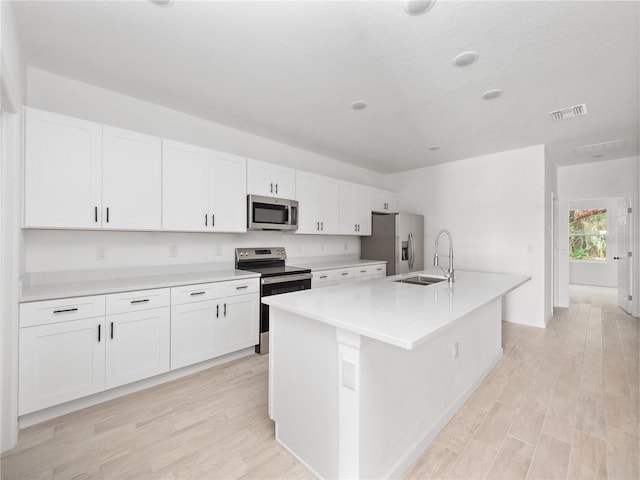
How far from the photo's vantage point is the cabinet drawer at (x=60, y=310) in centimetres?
192

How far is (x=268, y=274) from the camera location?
10.6 feet

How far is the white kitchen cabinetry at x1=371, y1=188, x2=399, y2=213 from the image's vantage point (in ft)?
17.1

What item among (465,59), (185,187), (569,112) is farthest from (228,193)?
(569,112)

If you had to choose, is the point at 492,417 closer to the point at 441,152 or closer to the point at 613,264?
the point at 441,152

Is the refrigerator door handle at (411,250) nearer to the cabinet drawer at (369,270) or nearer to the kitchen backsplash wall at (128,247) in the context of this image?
the cabinet drawer at (369,270)

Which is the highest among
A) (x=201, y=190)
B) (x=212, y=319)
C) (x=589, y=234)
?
(x=201, y=190)

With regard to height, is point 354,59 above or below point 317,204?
above

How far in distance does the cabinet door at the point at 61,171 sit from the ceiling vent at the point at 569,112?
4.37 meters

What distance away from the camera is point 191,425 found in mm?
2006

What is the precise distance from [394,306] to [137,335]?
81.1 inches

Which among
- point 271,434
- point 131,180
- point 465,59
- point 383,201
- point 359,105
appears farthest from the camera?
point 383,201

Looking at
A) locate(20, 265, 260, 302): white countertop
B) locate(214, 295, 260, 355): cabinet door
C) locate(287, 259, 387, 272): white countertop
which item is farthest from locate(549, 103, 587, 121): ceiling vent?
locate(214, 295, 260, 355): cabinet door

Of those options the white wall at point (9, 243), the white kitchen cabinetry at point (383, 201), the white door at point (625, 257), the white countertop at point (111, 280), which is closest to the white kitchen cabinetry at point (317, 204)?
the white kitchen cabinetry at point (383, 201)

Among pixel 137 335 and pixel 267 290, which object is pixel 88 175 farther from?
pixel 267 290
